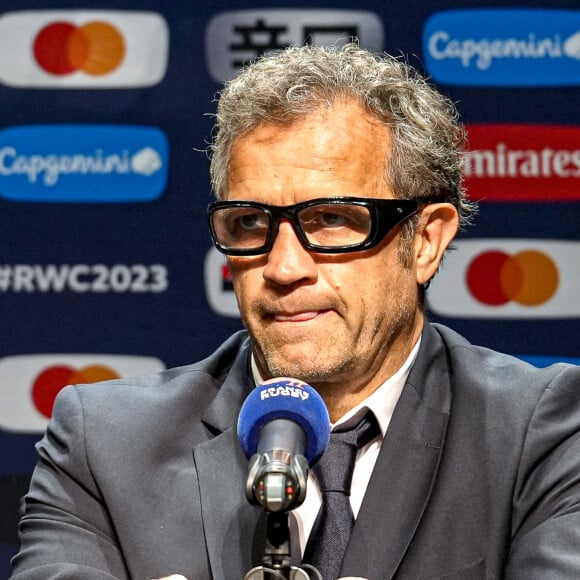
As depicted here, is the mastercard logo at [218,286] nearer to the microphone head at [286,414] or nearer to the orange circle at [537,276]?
the orange circle at [537,276]

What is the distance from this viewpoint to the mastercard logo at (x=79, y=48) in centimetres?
317

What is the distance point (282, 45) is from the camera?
3143 mm

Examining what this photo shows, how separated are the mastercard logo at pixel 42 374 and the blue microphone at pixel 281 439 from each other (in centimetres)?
167

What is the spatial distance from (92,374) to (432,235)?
1301mm

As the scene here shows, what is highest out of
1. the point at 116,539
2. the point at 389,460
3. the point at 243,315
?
the point at 243,315

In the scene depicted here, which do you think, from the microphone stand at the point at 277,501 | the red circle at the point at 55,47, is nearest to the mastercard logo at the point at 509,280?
the red circle at the point at 55,47

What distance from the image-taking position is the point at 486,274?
315cm

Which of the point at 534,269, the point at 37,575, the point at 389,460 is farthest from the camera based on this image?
the point at 534,269

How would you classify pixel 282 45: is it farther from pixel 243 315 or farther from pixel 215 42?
pixel 243 315

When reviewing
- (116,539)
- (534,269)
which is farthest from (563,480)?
(534,269)

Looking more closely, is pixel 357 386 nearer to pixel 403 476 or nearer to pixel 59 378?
pixel 403 476

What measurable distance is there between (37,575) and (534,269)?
174 cm

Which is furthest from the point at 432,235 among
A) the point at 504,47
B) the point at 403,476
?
the point at 504,47

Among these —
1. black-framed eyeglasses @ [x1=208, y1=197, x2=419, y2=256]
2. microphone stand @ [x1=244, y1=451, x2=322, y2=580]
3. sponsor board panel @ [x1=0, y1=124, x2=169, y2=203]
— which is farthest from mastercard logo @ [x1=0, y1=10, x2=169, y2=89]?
microphone stand @ [x1=244, y1=451, x2=322, y2=580]
